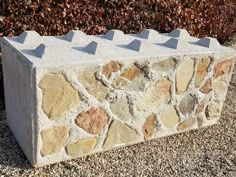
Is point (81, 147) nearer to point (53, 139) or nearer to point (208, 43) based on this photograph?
point (53, 139)

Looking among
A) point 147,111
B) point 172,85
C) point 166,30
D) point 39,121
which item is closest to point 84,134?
point 39,121

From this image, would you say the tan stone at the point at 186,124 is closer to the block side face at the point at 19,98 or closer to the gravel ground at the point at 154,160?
the gravel ground at the point at 154,160

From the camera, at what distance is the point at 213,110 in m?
3.16

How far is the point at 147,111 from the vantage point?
8.87 ft

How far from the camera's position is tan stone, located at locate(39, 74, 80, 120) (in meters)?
2.20

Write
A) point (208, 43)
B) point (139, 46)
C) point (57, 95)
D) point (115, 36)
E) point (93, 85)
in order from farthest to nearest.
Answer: point (208, 43) < point (115, 36) < point (139, 46) < point (93, 85) < point (57, 95)

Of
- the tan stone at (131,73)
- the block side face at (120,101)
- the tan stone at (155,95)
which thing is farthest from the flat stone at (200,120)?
the tan stone at (131,73)

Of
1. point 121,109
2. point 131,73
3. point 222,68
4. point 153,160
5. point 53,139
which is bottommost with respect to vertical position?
point 153,160

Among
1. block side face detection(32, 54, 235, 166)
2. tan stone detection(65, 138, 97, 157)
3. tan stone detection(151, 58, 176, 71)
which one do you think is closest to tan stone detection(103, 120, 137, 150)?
block side face detection(32, 54, 235, 166)

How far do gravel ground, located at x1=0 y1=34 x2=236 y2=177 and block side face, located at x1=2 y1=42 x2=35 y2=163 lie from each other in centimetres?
10

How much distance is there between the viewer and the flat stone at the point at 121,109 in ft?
8.28

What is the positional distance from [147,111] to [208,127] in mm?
795

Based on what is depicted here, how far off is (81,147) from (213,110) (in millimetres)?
1284

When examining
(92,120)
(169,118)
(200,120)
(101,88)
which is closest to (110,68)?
(101,88)
